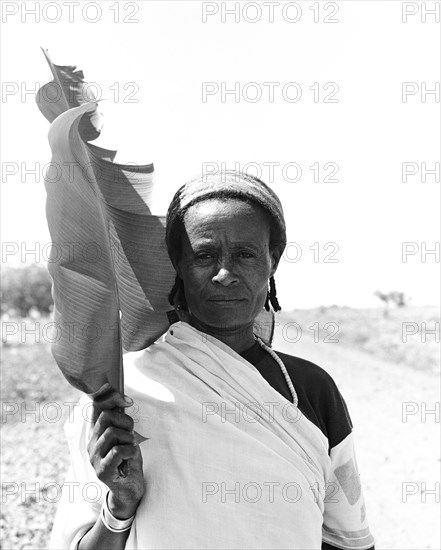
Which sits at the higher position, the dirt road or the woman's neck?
the woman's neck

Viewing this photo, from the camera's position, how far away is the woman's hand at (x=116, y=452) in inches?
81.8

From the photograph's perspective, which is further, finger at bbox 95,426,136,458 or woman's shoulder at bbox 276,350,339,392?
woman's shoulder at bbox 276,350,339,392

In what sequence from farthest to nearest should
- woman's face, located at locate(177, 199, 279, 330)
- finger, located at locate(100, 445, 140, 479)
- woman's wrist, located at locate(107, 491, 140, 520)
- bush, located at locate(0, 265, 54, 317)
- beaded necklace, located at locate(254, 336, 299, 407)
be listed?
1. bush, located at locate(0, 265, 54, 317)
2. beaded necklace, located at locate(254, 336, 299, 407)
3. woman's face, located at locate(177, 199, 279, 330)
4. woman's wrist, located at locate(107, 491, 140, 520)
5. finger, located at locate(100, 445, 140, 479)

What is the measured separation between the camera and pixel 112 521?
2205mm

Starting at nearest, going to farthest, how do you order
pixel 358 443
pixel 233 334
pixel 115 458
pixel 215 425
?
pixel 115 458, pixel 215 425, pixel 233 334, pixel 358 443

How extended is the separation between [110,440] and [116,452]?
0.13 ft

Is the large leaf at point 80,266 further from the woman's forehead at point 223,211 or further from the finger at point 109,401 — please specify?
the woman's forehead at point 223,211

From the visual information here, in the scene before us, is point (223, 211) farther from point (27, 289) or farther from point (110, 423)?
point (27, 289)

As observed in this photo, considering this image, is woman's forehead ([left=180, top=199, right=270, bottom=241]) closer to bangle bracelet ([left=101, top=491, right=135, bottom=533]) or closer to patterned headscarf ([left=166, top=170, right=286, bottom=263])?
patterned headscarf ([left=166, top=170, right=286, bottom=263])

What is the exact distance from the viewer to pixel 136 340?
2.63 meters

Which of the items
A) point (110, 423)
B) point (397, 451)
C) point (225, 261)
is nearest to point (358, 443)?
point (397, 451)

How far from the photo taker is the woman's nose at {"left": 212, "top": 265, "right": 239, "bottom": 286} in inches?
89.1

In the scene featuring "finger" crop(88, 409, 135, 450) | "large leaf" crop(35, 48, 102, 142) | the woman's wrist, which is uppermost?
"large leaf" crop(35, 48, 102, 142)

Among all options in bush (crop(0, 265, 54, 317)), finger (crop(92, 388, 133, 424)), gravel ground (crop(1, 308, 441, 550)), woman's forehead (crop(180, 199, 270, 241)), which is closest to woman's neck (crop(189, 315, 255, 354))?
woman's forehead (crop(180, 199, 270, 241))
